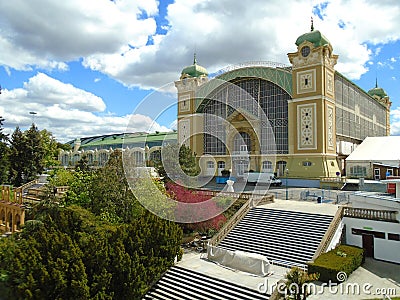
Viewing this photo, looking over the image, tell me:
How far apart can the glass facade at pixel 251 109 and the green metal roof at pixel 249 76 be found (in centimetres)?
72

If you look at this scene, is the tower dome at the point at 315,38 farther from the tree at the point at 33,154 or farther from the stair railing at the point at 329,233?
the tree at the point at 33,154

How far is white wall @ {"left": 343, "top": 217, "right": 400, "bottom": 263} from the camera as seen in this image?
18406 mm

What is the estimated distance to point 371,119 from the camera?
56562 millimetres

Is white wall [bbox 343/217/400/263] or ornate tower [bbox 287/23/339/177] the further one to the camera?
ornate tower [bbox 287/23/339/177]

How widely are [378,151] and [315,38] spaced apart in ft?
51.4

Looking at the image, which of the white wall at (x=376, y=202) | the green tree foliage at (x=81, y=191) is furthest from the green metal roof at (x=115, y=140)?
the white wall at (x=376, y=202)

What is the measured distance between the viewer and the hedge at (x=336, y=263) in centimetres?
1541

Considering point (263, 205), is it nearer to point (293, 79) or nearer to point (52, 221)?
point (52, 221)

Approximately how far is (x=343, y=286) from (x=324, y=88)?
28.6 m

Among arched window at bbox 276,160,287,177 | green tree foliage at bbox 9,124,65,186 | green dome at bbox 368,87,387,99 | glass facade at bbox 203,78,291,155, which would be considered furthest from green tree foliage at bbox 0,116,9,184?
green dome at bbox 368,87,387,99

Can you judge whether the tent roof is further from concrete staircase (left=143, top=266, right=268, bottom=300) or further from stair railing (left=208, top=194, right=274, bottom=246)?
concrete staircase (left=143, top=266, right=268, bottom=300)

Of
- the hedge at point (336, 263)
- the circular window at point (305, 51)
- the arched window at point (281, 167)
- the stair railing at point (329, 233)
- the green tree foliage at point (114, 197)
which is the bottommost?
the hedge at point (336, 263)

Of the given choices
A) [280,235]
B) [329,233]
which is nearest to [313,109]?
[280,235]

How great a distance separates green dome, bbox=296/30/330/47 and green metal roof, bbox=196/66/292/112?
3923mm
